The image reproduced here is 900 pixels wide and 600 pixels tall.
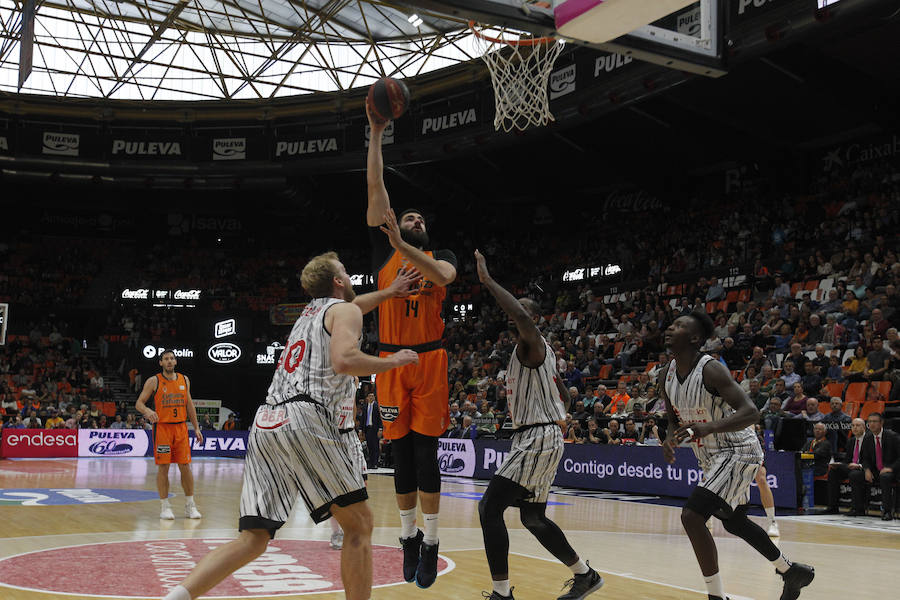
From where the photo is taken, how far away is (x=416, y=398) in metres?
5.62

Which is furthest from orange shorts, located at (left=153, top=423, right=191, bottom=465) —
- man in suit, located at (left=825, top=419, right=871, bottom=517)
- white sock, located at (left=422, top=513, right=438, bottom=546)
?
man in suit, located at (left=825, top=419, right=871, bottom=517)

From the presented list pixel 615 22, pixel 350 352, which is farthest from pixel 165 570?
pixel 615 22

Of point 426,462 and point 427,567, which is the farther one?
point 426,462

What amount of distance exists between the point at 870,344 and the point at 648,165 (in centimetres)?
1244

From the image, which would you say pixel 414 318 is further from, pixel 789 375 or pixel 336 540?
pixel 789 375

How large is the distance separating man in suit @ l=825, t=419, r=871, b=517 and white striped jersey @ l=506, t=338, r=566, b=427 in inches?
322

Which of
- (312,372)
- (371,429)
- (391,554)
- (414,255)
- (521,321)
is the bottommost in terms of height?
(391,554)

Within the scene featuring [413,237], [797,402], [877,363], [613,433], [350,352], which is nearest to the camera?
[350,352]

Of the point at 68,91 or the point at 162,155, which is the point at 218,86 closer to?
the point at 162,155

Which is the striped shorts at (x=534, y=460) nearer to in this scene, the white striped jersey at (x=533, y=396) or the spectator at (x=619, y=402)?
the white striped jersey at (x=533, y=396)

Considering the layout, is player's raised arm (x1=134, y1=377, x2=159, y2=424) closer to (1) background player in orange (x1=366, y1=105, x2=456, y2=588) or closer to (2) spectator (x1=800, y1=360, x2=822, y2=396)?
(1) background player in orange (x1=366, y1=105, x2=456, y2=588)

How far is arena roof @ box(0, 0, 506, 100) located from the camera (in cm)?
2605

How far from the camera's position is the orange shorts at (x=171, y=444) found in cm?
1069

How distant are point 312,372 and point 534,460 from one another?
5.79 ft
